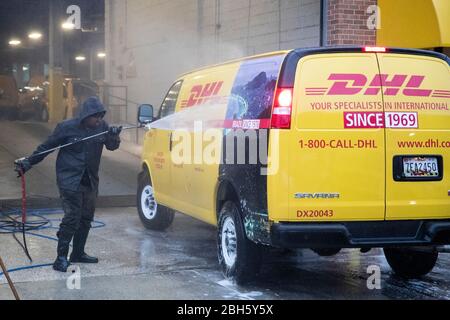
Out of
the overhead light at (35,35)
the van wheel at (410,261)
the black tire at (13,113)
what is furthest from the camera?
the overhead light at (35,35)

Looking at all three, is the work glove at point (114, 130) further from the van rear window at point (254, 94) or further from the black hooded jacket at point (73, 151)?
the van rear window at point (254, 94)

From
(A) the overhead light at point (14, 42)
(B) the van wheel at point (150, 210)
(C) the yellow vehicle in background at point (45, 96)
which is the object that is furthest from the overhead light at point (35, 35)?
(B) the van wheel at point (150, 210)

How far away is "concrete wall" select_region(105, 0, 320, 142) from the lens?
13438mm

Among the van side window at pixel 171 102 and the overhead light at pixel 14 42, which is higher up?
the overhead light at pixel 14 42

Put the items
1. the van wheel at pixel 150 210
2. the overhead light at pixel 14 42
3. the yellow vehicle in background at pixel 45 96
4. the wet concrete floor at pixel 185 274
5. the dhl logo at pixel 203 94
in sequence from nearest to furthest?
1. the wet concrete floor at pixel 185 274
2. the dhl logo at pixel 203 94
3. the van wheel at pixel 150 210
4. the yellow vehicle in background at pixel 45 96
5. the overhead light at pixel 14 42

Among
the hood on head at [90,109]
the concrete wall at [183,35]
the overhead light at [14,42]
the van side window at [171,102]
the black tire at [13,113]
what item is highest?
the overhead light at [14,42]

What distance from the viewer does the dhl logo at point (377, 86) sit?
20.0ft

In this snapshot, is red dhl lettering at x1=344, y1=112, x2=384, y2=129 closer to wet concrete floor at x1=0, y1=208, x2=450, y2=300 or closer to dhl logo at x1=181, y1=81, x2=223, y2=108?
wet concrete floor at x1=0, y1=208, x2=450, y2=300

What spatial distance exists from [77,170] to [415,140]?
355 cm

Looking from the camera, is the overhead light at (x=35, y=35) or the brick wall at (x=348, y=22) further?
the overhead light at (x=35, y=35)

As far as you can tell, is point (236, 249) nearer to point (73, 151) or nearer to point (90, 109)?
point (73, 151)

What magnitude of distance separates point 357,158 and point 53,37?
2251cm

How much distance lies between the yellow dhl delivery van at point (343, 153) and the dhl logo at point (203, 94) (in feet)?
3.27

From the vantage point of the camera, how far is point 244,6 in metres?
15.1
